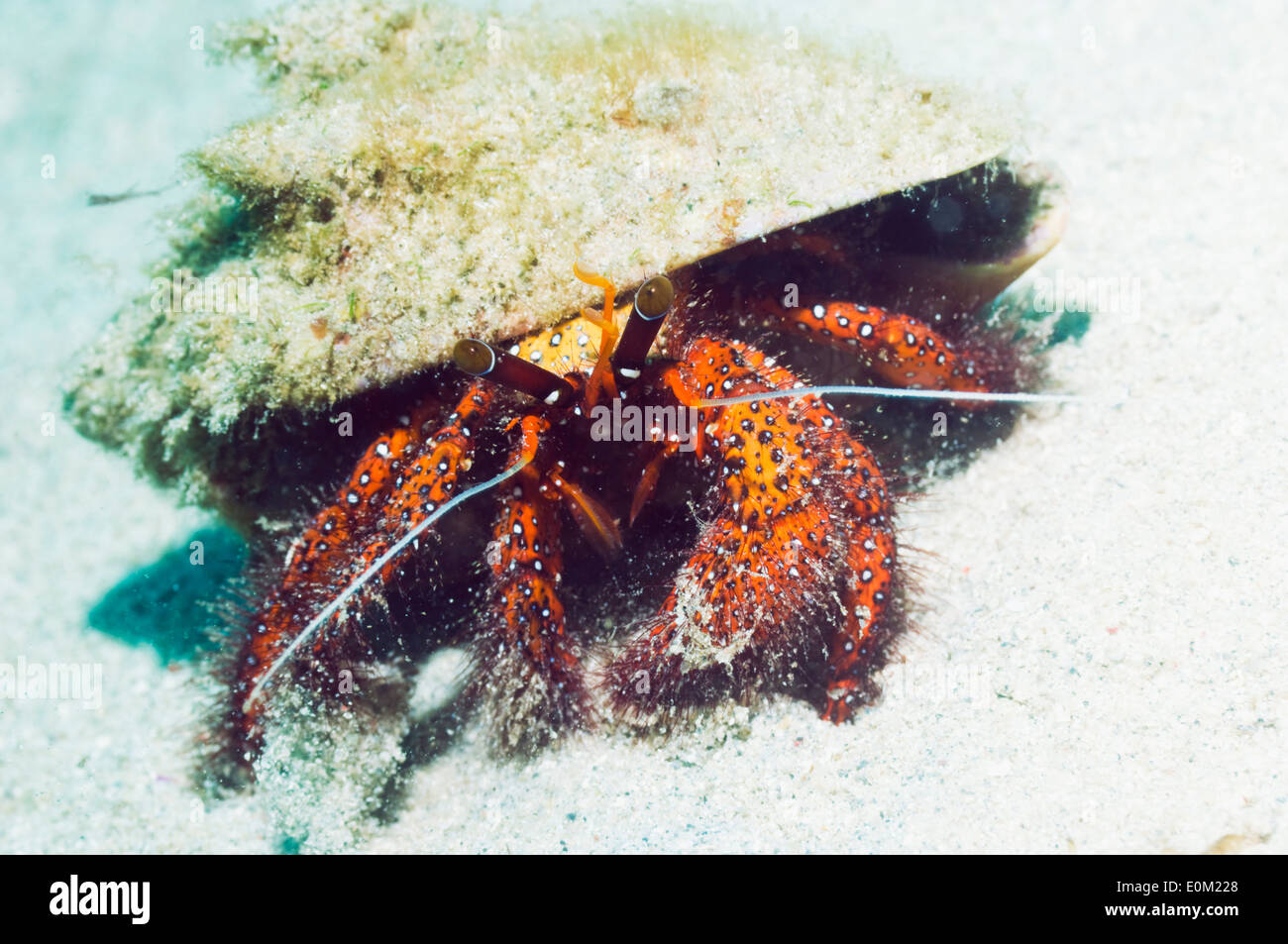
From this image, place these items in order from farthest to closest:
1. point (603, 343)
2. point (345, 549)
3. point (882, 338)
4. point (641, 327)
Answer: point (882, 338)
point (345, 549)
point (603, 343)
point (641, 327)

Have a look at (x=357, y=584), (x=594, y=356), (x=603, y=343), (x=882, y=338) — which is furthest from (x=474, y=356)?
(x=882, y=338)

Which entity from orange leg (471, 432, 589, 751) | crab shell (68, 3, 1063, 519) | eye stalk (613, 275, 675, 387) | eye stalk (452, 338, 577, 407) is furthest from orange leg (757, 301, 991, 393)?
orange leg (471, 432, 589, 751)

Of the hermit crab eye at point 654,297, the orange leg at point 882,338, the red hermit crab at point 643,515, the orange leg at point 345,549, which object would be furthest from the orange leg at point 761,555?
the orange leg at point 345,549

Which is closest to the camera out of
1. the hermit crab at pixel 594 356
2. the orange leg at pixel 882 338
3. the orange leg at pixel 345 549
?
the hermit crab at pixel 594 356

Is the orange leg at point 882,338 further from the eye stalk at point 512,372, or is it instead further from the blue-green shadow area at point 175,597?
the blue-green shadow area at point 175,597

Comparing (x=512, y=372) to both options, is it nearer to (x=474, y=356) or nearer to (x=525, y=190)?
(x=474, y=356)
